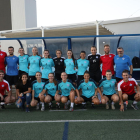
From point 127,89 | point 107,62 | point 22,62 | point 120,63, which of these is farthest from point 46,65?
point 127,89

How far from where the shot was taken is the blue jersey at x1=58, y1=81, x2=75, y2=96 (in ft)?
15.1

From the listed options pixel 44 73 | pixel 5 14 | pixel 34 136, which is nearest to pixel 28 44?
pixel 44 73

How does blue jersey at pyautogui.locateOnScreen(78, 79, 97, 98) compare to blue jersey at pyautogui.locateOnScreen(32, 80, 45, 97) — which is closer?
blue jersey at pyautogui.locateOnScreen(78, 79, 97, 98)

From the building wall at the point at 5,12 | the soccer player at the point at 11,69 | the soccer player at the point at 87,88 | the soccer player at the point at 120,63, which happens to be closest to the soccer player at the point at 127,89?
the soccer player at the point at 120,63

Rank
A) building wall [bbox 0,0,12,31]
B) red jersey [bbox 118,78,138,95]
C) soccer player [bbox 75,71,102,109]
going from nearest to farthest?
red jersey [bbox 118,78,138,95] → soccer player [bbox 75,71,102,109] → building wall [bbox 0,0,12,31]

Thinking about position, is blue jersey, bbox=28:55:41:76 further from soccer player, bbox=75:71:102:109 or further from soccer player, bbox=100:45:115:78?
soccer player, bbox=100:45:115:78

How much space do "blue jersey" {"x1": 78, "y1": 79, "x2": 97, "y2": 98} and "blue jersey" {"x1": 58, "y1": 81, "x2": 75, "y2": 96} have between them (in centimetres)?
25

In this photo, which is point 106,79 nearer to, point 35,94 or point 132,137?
point 35,94

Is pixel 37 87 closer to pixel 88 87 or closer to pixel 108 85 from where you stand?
pixel 88 87

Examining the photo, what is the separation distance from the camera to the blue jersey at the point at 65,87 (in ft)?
15.1

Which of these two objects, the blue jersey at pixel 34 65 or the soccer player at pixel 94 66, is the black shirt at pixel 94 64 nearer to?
the soccer player at pixel 94 66

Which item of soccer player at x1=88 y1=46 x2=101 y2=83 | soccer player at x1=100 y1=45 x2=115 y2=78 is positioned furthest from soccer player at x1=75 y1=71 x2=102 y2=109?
soccer player at x1=100 y1=45 x2=115 y2=78

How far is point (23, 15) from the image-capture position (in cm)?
2561

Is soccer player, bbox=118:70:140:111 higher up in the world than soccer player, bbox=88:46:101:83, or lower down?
lower down
